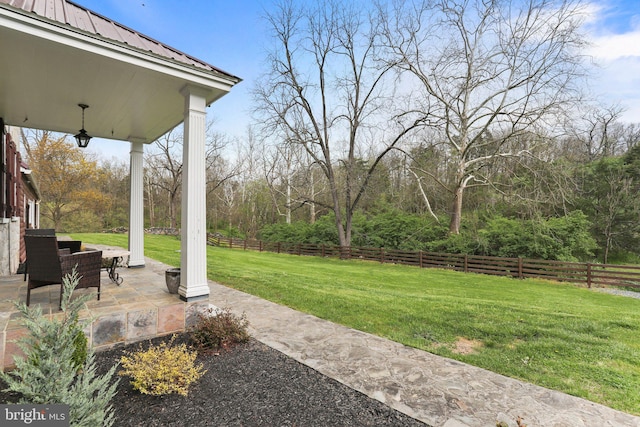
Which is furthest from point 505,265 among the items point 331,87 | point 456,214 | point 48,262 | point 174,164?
point 174,164

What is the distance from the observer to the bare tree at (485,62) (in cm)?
1149

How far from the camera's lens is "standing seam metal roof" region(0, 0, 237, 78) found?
2799mm

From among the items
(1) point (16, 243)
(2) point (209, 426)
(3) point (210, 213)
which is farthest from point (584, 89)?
(3) point (210, 213)

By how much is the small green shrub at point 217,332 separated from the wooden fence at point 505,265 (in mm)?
10993

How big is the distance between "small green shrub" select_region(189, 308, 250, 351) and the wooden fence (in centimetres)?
1099

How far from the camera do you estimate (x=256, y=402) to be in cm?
235

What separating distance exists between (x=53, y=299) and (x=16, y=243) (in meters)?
3.39

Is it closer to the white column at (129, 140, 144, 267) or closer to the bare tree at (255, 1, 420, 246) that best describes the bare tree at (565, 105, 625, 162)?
the bare tree at (255, 1, 420, 246)

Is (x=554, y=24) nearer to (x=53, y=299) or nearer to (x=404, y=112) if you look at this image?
(x=404, y=112)

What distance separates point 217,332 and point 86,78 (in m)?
3.37

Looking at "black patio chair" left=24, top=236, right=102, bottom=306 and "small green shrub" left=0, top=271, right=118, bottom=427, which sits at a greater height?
"black patio chair" left=24, top=236, right=102, bottom=306

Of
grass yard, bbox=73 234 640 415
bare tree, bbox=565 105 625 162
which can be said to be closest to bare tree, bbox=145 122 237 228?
grass yard, bbox=73 234 640 415

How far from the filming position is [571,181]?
11.3 m

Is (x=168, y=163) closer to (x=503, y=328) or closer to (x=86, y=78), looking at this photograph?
(x=86, y=78)
